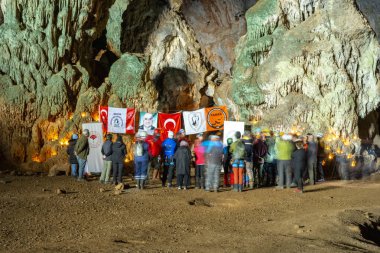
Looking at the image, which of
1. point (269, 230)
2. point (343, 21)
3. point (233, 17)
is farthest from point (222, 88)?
point (269, 230)

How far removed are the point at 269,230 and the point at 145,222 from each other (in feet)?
7.43

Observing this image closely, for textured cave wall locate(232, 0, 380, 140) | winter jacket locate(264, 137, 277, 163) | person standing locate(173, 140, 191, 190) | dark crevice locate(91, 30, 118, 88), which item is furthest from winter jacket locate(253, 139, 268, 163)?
dark crevice locate(91, 30, 118, 88)

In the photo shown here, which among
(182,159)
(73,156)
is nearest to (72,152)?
(73,156)

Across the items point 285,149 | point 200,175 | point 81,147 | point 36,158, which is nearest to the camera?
point 285,149

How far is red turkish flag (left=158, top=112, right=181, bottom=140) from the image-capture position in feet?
61.7

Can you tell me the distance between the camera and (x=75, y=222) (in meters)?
7.76

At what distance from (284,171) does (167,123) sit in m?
7.71

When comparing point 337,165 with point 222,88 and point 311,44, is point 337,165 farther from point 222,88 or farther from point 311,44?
point 222,88

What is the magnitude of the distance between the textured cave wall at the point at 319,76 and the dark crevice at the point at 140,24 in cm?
846

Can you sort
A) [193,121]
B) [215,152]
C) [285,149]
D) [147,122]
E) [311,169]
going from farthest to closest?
[193,121]
[147,122]
[311,169]
[285,149]
[215,152]

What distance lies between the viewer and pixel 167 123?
19.0 m

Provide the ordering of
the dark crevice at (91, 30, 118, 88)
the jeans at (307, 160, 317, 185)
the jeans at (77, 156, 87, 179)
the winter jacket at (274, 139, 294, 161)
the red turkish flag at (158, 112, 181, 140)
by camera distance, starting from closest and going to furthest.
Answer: the winter jacket at (274, 139, 294, 161), the jeans at (77, 156, 87, 179), the jeans at (307, 160, 317, 185), the red turkish flag at (158, 112, 181, 140), the dark crevice at (91, 30, 118, 88)

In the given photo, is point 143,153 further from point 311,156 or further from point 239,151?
point 311,156

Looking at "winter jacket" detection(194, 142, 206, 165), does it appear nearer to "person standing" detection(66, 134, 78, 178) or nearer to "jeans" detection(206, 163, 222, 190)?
"jeans" detection(206, 163, 222, 190)
